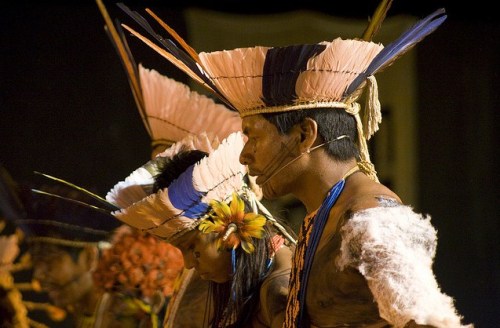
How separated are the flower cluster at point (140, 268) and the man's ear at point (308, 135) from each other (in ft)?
5.45

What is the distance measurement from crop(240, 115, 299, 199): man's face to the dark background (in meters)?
2.44

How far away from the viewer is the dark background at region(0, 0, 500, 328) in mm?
4953

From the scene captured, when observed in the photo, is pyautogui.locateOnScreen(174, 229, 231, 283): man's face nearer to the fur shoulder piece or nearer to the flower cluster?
the flower cluster

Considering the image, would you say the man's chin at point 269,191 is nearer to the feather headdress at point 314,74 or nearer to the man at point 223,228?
the feather headdress at point 314,74

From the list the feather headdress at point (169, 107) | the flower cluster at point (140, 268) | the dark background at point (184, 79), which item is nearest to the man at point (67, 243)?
the flower cluster at point (140, 268)

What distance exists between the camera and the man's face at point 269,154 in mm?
2508

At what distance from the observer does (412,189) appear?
4.98m

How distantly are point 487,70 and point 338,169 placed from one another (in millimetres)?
2697

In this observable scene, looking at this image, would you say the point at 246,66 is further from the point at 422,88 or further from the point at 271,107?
the point at 422,88

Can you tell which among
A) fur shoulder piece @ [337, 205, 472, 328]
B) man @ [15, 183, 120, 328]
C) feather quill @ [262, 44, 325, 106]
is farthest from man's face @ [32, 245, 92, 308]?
fur shoulder piece @ [337, 205, 472, 328]

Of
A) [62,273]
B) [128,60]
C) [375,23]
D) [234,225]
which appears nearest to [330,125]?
[375,23]

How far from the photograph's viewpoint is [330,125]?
2.50 m

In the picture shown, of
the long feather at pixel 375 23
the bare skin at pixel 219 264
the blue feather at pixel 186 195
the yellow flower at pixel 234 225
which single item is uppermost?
the long feather at pixel 375 23

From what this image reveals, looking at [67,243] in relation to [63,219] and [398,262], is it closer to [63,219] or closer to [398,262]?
[63,219]
